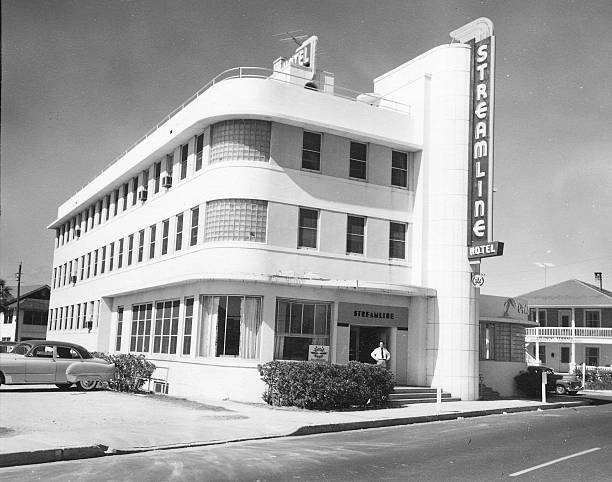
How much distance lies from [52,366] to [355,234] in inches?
466

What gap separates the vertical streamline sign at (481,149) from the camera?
2597 cm

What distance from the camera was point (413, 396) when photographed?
81.0 ft

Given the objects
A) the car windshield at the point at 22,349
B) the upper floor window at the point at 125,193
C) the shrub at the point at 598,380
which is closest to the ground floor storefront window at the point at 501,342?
the shrub at the point at 598,380

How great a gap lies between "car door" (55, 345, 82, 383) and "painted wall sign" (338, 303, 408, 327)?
9.42 meters

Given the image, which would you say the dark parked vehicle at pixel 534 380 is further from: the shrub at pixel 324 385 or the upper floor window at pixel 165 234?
the upper floor window at pixel 165 234

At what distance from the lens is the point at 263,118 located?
82.4 ft

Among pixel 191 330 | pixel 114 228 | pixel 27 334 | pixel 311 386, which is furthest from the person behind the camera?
pixel 27 334

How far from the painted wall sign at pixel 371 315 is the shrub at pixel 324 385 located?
13.3 feet

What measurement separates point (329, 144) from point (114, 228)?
15.9 meters

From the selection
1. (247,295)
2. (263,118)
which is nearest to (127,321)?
(247,295)

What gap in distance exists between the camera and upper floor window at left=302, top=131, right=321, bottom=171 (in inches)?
1033

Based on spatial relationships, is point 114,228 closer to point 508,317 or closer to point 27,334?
point 508,317

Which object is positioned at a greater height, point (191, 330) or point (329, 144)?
point (329, 144)

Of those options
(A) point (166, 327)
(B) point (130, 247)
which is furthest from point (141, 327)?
(B) point (130, 247)
